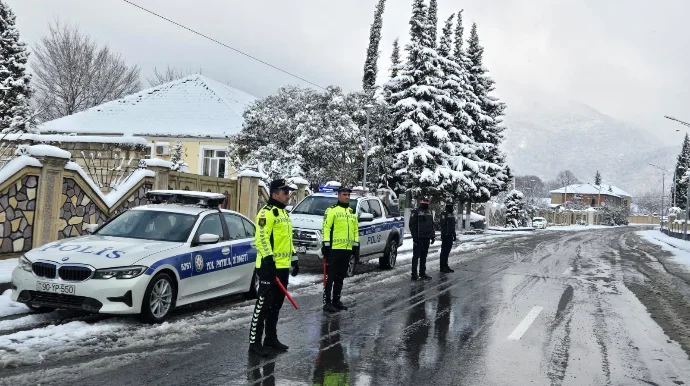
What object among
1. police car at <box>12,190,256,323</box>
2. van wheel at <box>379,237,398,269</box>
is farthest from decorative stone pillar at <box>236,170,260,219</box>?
police car at <box>12,190,256,323</box>

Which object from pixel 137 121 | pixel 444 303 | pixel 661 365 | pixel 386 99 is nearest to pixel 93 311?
pixel 444 303

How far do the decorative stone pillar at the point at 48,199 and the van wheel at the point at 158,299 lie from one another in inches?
188

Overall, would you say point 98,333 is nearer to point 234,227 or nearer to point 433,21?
point 234,227

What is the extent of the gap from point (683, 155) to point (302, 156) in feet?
287

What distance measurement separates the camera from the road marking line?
834cm

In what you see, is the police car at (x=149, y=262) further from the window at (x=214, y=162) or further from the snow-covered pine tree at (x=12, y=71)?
the snow-covered pine tree at (x=12, y=71)

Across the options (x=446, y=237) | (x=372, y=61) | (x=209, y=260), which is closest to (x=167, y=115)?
(x=372, y=61)

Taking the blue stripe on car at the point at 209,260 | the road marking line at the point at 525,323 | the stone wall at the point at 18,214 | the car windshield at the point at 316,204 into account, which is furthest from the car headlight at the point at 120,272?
the car windshield at the point at 316,204

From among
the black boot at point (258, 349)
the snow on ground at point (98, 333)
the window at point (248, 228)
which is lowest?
the snow on ground at point (98, 333)

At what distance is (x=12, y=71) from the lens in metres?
33.9

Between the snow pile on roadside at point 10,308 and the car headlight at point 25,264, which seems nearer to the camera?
the car headlight at point 25,264

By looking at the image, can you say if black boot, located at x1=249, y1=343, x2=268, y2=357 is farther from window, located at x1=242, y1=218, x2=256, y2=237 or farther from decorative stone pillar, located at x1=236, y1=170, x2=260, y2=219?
decorative stone pillar, located at x1=236, y1=170, x2=260, y2=219

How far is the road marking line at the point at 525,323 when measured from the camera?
8336 millimetres

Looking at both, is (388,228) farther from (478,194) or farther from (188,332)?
(478,194)
